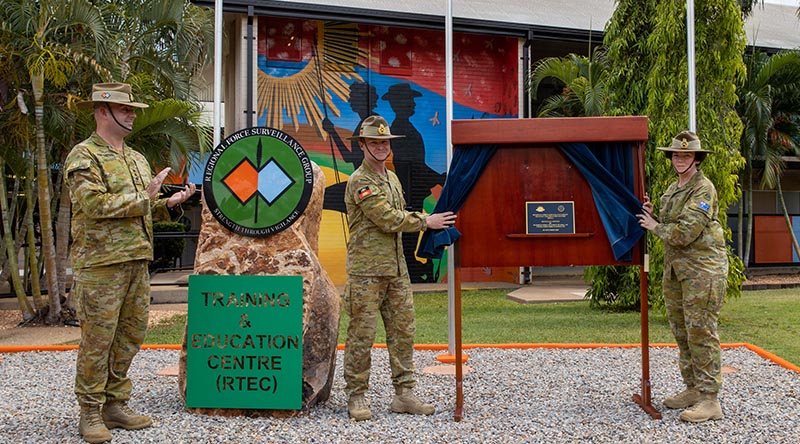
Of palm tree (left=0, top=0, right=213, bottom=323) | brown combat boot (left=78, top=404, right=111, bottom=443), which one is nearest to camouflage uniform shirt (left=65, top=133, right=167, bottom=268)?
brown combat boot (left=78, top=404, right=111, bottom=443)

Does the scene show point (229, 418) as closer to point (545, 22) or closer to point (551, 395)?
point (551, 395)

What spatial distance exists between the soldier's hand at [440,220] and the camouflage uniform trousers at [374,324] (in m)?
0.47

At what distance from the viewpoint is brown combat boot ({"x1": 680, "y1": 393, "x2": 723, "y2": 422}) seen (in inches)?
172

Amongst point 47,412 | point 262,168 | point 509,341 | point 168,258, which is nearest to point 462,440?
point 262,168

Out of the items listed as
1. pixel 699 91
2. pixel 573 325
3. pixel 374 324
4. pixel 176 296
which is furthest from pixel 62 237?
pixel 699 91

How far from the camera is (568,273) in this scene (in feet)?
56.4

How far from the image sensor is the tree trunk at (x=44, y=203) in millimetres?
8367

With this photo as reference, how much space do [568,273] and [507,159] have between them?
13.1 meters

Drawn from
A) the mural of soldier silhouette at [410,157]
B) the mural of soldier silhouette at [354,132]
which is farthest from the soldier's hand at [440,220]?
the mural of soldier silhouette at [410,157]

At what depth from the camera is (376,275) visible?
14.9 ft

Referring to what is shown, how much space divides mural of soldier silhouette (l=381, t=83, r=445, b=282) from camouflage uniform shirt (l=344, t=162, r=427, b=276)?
10.1 meters

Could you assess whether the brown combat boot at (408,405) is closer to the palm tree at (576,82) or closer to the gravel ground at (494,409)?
the gravel ground at (494,409)

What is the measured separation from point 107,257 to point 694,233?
3.67 metres

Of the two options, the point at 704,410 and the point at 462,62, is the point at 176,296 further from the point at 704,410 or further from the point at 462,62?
the point at 704,410
